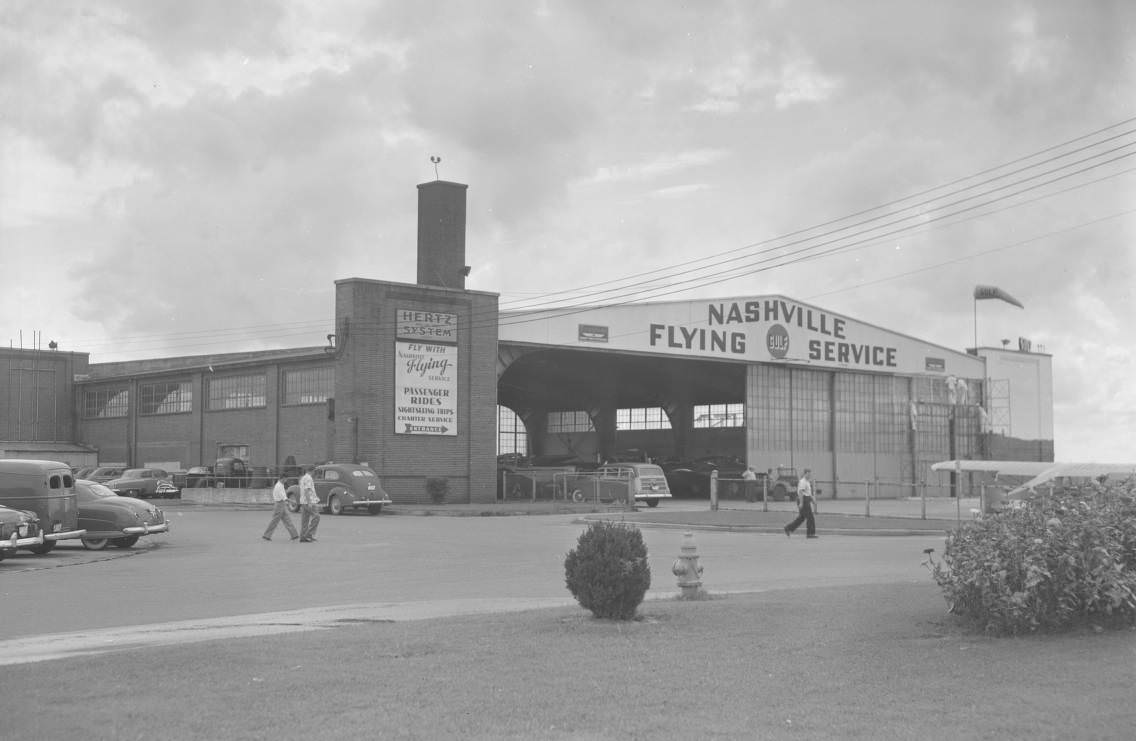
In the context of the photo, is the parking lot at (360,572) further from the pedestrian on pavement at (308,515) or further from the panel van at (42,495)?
the panel van at (42,495)

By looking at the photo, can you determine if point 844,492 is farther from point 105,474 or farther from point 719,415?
point 105,474

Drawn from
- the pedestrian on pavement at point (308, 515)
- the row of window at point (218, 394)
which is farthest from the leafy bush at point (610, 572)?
the row of window at point (218, 394)

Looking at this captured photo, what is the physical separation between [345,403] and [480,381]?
580cm

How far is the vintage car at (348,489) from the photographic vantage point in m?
40.9

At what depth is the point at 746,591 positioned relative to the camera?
16.1m

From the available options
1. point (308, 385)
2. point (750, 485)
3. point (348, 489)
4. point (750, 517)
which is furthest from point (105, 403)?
point (750, 517)

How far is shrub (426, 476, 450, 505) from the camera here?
4794 cm

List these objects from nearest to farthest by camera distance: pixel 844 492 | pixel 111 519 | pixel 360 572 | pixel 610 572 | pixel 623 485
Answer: pixel 610 572, pixel 360 572, pixel 111 519, pixel 623 485, pixel 844 492

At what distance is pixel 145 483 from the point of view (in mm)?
53219

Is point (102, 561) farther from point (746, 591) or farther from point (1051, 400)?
point (1051, 400)

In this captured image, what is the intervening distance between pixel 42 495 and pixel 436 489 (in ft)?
81.2

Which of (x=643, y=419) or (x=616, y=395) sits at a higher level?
(x=616, y=395)

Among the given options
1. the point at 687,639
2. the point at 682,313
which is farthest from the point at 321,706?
the point at 682,313

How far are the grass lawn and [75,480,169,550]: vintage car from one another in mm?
15822
